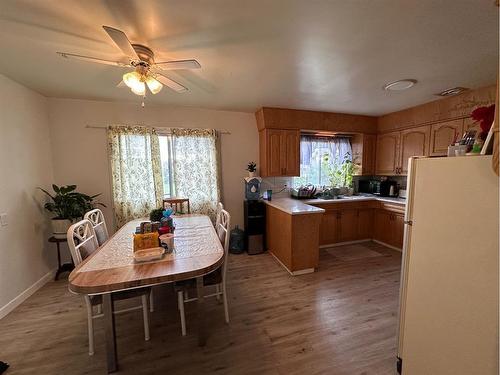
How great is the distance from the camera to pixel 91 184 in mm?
3078

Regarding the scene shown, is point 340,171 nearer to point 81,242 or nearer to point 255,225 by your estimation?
point 255,225

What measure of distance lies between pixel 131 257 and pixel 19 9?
1.72 m

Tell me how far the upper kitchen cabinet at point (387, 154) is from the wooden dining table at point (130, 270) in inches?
143

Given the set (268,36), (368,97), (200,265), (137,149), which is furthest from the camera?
(137,149)

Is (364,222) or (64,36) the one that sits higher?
(64,36)

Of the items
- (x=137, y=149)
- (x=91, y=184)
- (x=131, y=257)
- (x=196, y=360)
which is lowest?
(x=196, y=360)

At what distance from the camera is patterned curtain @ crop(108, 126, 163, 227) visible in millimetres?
3055

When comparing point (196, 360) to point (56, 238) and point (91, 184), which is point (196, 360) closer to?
point (56, 238)

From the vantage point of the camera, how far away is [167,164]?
11.1 feet

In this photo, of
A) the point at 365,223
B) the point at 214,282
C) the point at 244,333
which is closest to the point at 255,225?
the point at 214,282

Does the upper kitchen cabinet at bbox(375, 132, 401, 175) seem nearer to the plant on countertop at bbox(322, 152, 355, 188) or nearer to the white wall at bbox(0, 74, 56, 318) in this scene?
the plant on countertop at bbox(322, 152, 355, 188)

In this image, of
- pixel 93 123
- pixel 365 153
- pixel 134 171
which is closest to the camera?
pixel 93 123

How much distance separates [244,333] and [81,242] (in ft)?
5.21

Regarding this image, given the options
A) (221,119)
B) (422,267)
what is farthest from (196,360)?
(221,119)
